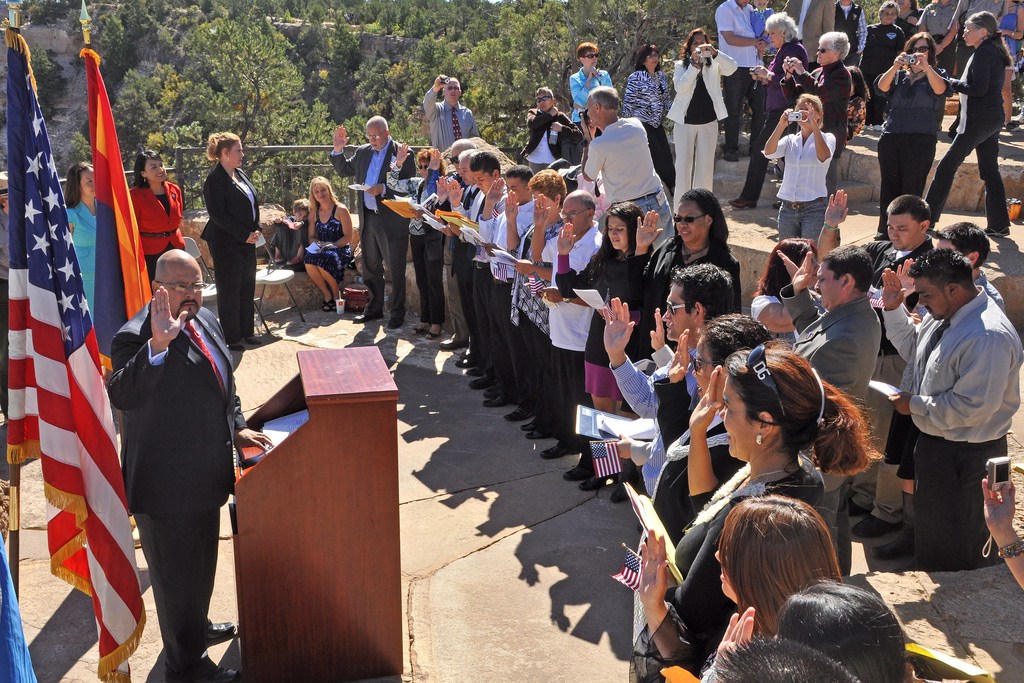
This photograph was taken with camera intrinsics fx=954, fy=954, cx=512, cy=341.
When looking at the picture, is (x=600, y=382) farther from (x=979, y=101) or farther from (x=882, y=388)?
(x=979, y=101)

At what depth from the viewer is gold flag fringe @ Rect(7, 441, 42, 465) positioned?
408 centimetres

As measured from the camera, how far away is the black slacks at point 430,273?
359 inches

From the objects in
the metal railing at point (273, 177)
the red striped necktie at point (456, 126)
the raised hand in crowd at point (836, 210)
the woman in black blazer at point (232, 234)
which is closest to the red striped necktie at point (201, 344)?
the raised hand in crowd at point (836, 210)

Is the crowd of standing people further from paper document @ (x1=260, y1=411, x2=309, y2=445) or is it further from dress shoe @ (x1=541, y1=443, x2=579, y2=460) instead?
paper document @ (x1=260, y1=411, x2=309, y2=445)

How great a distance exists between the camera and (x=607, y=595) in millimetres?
4863

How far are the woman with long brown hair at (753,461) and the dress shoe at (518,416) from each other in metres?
4.36

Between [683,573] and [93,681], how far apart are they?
2815mm

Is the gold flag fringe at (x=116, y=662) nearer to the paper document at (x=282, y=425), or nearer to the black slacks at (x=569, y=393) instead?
the paper document at (x=282, y=425)

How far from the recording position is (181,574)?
4.02 metres

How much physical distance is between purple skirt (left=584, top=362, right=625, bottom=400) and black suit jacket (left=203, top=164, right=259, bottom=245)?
13.7 feet

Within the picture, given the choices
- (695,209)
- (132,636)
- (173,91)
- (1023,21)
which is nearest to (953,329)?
(695,209)

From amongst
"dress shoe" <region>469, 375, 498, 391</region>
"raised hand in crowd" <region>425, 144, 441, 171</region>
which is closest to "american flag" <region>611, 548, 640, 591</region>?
"dress shoe" <region>469, 375, 498, 391</region>

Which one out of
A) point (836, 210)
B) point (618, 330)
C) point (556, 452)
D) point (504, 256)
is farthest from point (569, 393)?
point (618, 330)

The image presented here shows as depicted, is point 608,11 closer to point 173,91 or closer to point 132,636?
point 132,636
